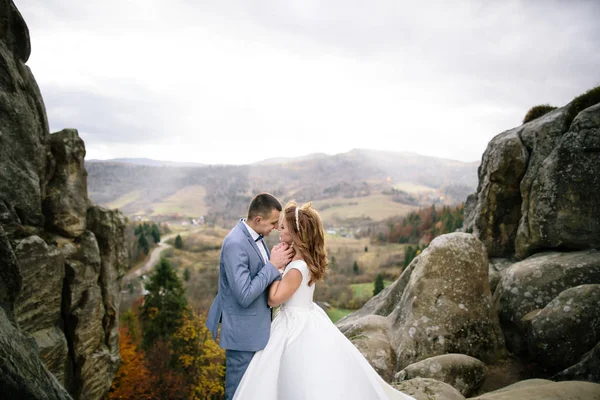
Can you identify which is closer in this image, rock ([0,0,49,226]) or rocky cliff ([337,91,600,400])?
rocky cliff ([337,91,600,400])

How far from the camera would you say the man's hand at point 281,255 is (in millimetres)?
5159

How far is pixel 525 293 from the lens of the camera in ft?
31.9

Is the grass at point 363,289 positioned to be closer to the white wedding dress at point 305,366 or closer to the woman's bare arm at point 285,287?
the white wedding dress at point 305,366

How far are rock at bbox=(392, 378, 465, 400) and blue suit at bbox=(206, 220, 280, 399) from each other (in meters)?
2.93

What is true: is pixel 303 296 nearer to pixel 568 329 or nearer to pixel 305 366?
pixel 305 366

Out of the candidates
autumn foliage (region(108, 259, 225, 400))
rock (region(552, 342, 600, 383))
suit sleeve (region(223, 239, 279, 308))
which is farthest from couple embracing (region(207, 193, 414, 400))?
autumn foliage (region(108, 259, 225, 400))

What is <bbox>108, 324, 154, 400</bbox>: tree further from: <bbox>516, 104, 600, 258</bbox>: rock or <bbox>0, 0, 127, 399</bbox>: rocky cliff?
<bbox>516, 104, 600, 258</bbox>: rock

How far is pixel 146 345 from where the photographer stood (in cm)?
3644

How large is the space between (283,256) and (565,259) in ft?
29.6

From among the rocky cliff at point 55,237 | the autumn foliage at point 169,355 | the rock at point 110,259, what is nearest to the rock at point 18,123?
the rocky cliff at point 55,237

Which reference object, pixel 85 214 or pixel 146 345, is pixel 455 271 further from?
pixel 146 345

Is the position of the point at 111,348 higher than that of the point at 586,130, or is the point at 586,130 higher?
the point at 586,130

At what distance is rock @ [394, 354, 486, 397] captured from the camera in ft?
24.6

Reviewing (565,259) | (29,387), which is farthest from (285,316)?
(565,259)
